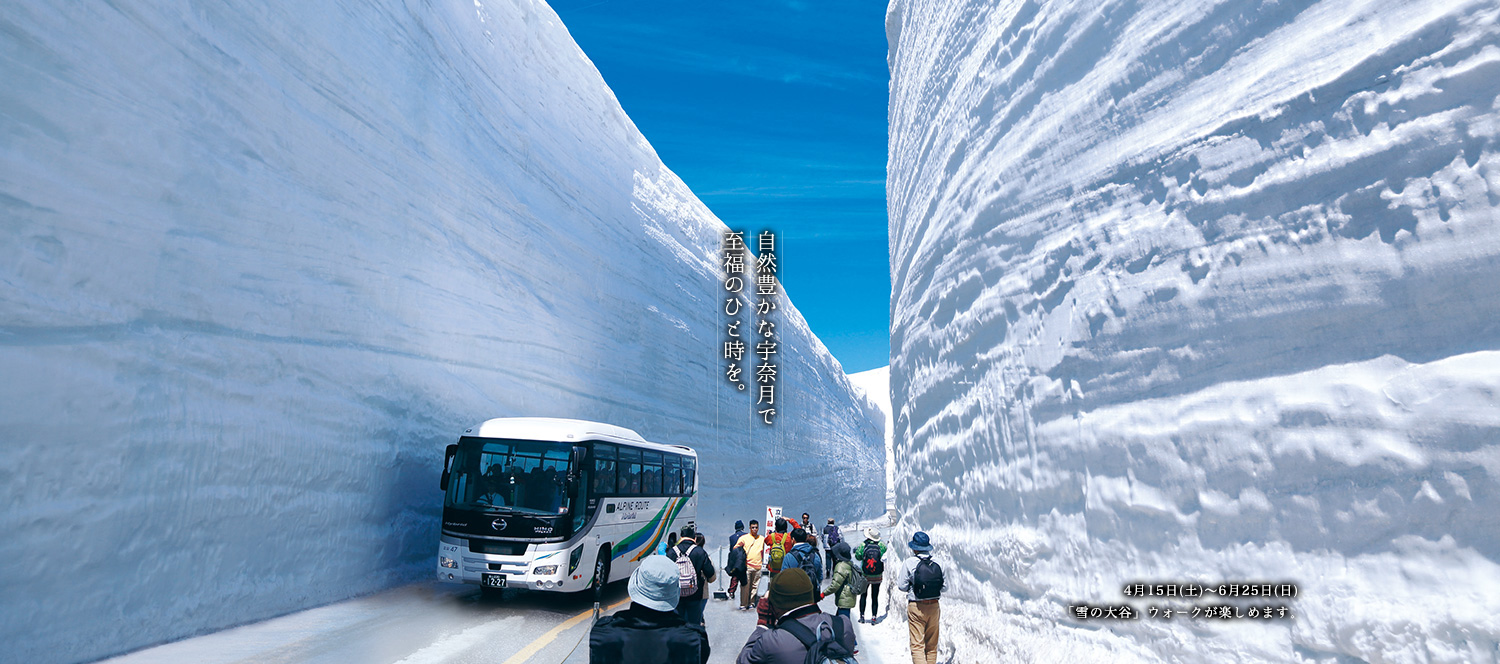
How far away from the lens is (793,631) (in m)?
3.03

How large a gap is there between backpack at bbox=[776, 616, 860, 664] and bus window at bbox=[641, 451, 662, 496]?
950 centimetres

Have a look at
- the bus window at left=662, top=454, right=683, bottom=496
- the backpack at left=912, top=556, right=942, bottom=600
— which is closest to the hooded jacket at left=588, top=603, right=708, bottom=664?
the backpack at left=912, top=556, right=942, bottom=600

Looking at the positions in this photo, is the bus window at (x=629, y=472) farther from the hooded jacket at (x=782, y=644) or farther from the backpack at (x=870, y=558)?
the hooded jacket at (x=782, y=644)

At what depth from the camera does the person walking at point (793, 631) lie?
2935 mm

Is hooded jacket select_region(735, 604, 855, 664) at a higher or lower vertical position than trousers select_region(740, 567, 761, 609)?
higher

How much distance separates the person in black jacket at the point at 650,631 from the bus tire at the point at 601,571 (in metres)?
7.90

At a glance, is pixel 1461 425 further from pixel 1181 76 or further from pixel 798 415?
pixel 798 415

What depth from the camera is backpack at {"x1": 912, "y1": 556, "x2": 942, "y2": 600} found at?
5949mm

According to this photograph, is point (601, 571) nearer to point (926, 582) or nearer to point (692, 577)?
point (692, 577)

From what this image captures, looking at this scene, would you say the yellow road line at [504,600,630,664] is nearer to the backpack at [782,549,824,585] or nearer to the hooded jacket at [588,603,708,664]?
the backpack at [782,549,824,585]

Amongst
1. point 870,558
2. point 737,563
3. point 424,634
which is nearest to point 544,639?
point 424,634

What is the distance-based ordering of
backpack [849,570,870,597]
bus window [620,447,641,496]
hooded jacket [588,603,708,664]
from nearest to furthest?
hooded jacket [588,603,708,664]
backpack [849,570,870,597]
bus window [620,447,641,496]

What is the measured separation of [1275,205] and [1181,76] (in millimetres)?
1159

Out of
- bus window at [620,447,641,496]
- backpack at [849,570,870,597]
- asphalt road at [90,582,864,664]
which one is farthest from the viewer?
bus window at [620,447,641,496]
